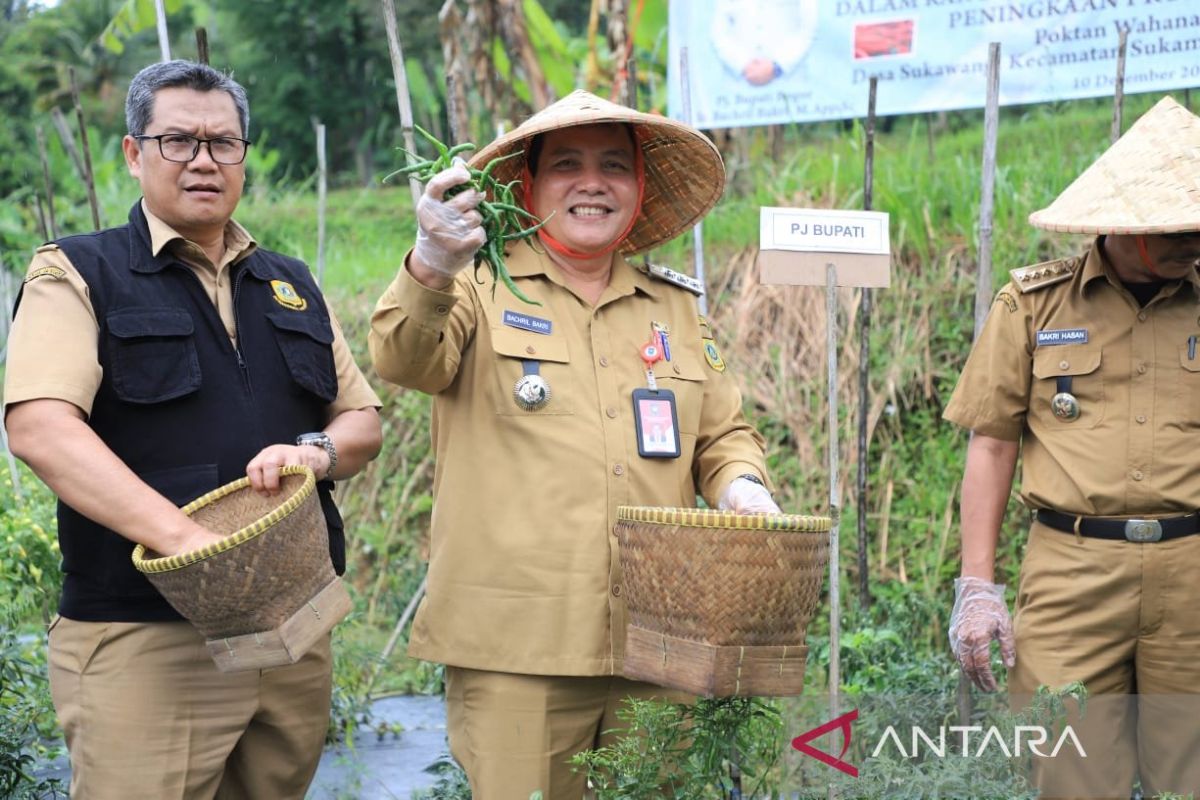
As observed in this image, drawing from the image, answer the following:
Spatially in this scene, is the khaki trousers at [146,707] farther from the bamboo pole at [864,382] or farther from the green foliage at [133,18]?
the green foliage at [133,18]

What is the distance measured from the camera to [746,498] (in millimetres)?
2664

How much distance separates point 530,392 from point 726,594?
Result: 639 millimetres

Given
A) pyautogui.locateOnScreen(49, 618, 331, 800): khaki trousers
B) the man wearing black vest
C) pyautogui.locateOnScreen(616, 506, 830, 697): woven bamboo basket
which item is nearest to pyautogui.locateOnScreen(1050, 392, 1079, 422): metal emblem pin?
pyautogui.locateOnScreen(616, 506, 830, 697): woven bamboo basket

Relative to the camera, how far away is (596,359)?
2.74 metres

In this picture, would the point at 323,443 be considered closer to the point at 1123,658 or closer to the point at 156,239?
the point at 156,239

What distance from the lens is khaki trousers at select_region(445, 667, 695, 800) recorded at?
2.60 m

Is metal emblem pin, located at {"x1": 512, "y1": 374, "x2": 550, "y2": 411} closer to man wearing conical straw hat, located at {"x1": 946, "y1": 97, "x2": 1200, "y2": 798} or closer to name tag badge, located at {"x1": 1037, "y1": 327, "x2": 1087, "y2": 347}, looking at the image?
man wearing conical straw hat, located at {"x1": 946, "y1": 97, "x2": 1200, "y2": 798}

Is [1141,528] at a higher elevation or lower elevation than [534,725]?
higher

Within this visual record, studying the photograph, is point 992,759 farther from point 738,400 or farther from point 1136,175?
point 1136,175

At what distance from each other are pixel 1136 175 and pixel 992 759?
1357mm

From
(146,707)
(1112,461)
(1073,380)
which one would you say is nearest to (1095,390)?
(1073,380)

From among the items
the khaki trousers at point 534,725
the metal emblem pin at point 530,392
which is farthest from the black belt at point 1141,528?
the metal emblem pin at point 530,392

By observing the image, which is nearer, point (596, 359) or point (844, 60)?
point (596, 359)

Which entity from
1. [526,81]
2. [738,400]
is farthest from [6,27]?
[738,400]
